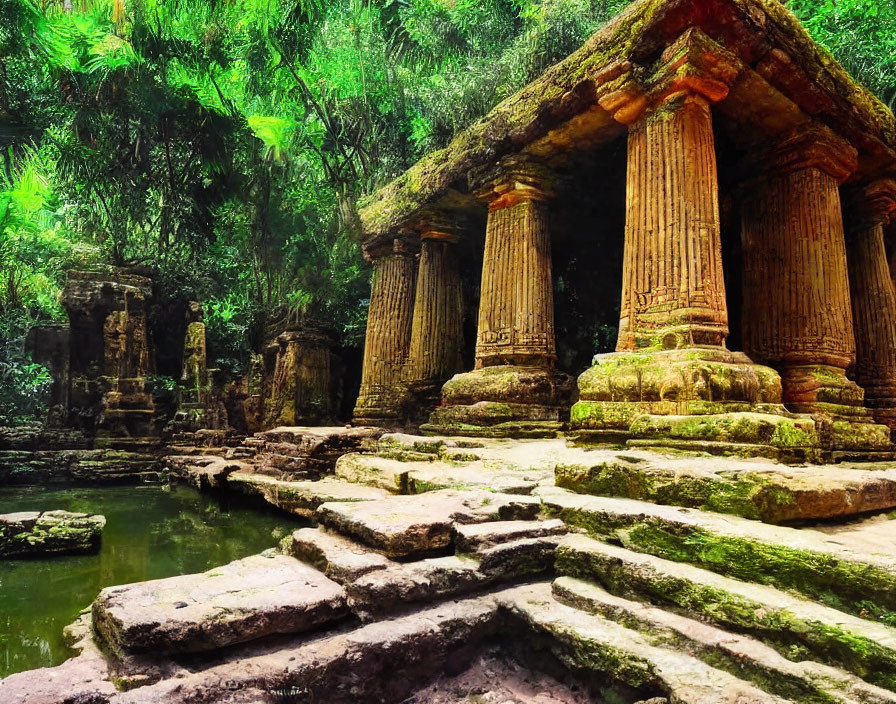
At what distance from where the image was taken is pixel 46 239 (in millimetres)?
19453

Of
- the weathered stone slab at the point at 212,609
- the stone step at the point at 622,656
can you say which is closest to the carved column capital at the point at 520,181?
the stone step at the point at 622,656

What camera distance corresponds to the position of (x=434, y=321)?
9148mm

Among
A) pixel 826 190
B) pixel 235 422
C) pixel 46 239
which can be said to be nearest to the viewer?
pixel 826 190

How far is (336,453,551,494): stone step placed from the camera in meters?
3.44

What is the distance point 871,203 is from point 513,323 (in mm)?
5257

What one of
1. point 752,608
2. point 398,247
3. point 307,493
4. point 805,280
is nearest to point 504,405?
point 307,493

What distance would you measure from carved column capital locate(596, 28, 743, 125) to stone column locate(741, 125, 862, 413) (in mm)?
1606

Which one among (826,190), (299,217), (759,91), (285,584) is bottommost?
(285,584)

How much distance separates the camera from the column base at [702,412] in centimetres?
391

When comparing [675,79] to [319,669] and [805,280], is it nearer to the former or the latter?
[805,280]

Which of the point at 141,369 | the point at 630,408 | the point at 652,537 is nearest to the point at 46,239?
the point at 141,369

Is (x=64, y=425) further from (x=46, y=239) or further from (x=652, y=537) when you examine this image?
(x=652, y=537)

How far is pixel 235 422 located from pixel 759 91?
13.3m

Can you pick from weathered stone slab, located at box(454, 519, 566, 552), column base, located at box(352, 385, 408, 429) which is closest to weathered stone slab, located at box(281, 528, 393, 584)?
weathered stone slab, located at box(454, 519, 566, 552)
